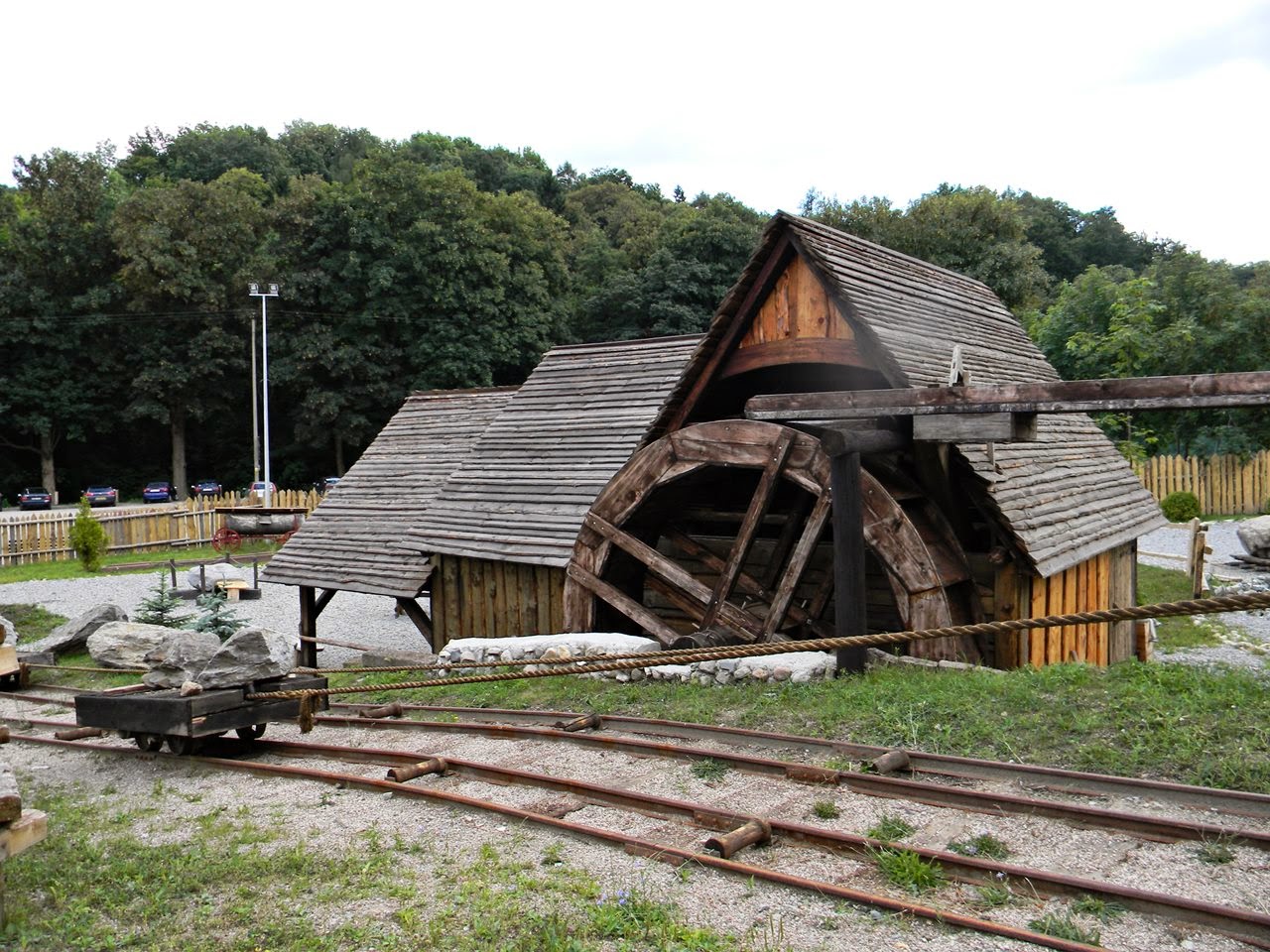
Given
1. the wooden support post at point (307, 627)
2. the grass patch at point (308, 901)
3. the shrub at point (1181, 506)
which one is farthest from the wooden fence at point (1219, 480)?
the grass patch at point (308, 901)

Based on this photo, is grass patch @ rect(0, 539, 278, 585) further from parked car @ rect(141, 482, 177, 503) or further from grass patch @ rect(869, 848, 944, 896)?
grass patch @ rect(869, 848, 944, 896)

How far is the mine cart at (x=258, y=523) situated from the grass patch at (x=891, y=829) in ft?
87.7

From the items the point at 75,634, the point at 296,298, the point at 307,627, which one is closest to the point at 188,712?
the point at 307,627

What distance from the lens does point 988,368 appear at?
934cm

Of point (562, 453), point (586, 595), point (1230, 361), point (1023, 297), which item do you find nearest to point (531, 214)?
point (1023, 297)

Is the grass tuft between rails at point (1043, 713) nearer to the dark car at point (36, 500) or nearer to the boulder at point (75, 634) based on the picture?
the boulder at point (75, 634)

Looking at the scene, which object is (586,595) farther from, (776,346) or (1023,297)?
(1023,297)

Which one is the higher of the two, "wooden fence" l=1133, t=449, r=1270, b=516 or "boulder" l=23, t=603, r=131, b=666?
"wooden fence" l=1133, t=449, r=1270, b=516

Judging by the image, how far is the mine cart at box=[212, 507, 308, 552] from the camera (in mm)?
29172

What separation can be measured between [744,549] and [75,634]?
1035 cm

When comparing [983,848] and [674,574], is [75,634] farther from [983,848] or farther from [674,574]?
[983,848]

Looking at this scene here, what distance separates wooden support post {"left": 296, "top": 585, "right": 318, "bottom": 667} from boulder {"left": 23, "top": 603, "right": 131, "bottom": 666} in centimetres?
259

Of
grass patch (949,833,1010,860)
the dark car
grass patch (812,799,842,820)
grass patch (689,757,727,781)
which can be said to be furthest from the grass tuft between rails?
the dark car

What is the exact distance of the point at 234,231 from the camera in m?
41.8
